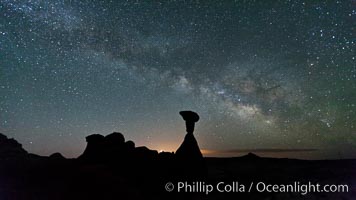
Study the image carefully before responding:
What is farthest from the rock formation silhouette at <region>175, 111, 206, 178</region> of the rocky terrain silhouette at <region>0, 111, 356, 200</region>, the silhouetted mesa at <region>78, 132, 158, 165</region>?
the silhouetted mesa at <region>78, 132, 158, 165</region>

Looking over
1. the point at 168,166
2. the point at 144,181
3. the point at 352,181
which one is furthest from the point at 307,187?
the point at 144,181

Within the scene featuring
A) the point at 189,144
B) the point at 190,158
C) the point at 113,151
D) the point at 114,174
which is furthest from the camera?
the point at 189,144

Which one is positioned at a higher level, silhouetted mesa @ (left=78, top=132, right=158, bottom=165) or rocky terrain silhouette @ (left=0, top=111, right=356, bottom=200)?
silhouetted mesa @ (left=78, top=132, right=158, bottom=165)

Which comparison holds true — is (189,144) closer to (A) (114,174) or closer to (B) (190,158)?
(B) (190,158)

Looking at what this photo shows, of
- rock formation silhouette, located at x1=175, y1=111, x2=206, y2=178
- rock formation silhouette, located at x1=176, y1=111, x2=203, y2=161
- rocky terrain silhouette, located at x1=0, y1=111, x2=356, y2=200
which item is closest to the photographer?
rocky terrain silhouette, located at x1=0, y1=111, x2=356, y2=200

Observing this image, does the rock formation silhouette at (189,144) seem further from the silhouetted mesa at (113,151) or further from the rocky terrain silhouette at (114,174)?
the silhouetted mesa at (113,151)

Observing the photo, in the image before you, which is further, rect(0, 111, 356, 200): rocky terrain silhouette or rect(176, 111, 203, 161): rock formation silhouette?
rect(176, 111, 203, 161): rock formation silhouette

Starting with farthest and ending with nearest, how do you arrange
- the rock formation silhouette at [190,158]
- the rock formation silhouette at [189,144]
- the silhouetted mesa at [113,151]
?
the rock formation silhouette at [189,144] < the rock formation silhouette at [190,158] < the silhouetted mesa at [113,151]

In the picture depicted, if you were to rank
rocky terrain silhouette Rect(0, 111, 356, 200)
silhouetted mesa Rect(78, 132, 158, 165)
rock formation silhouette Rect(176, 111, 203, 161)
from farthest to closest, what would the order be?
rock formation silhouette Rect(176, 111, 203, 161) → silhouetted mesa Rect(78, 132, 158, 165) → rocky terrain silhouette Rect(0, 111, 356, 200)

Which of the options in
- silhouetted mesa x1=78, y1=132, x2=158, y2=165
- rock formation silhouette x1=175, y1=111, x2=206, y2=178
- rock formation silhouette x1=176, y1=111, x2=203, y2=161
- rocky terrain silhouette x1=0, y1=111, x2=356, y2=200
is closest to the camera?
rocky terrain silhouette x1=0, y1=111, x2=356, y2=200

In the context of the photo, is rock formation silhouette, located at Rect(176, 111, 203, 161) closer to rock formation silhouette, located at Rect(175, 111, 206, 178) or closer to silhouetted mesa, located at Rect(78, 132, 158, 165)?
rock formation silhouette, located at Rect(175, 111, 206, 178)

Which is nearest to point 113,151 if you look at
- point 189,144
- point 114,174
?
point 114,174

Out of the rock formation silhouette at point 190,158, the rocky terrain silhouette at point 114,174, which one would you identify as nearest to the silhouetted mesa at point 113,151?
the rocky terrain silhouette at point 114,174

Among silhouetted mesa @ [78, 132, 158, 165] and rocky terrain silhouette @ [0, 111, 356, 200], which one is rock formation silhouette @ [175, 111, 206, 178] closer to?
rocky terrain silhouette @ [0, 111, 356, 200]
